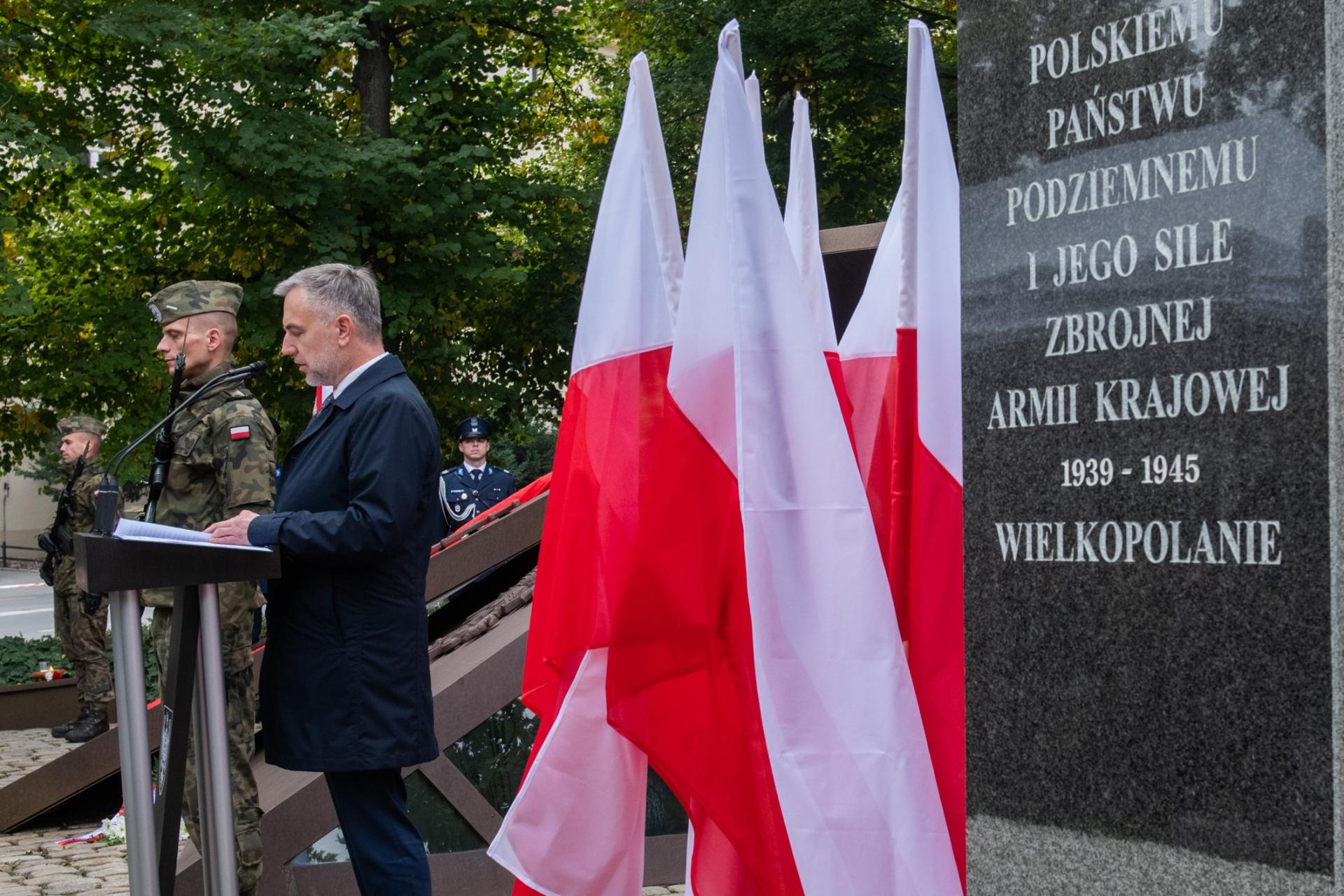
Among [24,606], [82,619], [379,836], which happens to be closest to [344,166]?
[82,619]

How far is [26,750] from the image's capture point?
9.31m

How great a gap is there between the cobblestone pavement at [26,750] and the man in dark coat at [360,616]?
5195 mm

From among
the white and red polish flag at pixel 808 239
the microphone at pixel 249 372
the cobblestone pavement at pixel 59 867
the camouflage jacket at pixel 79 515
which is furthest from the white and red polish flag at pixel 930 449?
the camouflage jacket at pixel 79 515

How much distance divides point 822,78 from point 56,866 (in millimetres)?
10762

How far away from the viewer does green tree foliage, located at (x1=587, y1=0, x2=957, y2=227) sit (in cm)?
1413

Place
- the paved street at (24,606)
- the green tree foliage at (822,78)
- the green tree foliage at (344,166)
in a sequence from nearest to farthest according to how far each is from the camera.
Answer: the green tree foliage at (344,166) → the green tree foliage at (822,78) → the paved street at (24,606)

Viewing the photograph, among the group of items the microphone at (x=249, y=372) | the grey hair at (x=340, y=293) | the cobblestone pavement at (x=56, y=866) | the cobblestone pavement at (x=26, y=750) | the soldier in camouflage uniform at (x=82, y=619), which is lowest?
the cobblestone pavement at (x=26, y=750)

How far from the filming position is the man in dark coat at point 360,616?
361cm

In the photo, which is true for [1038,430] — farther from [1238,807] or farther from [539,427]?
[539,427]

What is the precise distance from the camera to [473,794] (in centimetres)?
520

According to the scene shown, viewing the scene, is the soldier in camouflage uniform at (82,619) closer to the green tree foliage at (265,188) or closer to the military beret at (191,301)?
the green tree foliage at (265,188)

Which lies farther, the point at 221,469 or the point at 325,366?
the point at 221,469

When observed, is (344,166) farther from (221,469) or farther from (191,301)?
(221,469)

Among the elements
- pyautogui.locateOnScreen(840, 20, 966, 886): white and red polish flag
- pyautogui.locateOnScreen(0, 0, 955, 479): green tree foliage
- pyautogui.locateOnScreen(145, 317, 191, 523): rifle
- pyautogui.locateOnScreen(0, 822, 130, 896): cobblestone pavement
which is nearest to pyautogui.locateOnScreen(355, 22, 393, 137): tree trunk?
pyautogui.locateOnScreen(0, 0, 955, 479): green tree foliage
